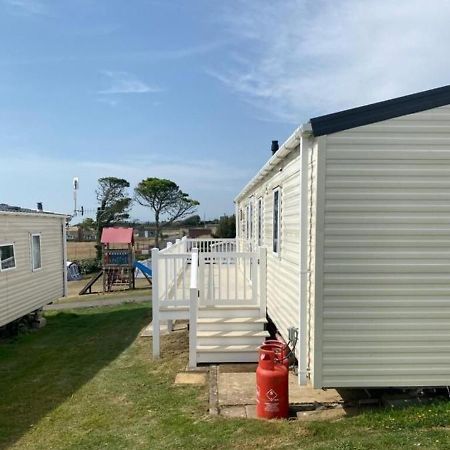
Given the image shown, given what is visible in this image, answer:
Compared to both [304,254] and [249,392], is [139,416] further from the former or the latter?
[304,254]

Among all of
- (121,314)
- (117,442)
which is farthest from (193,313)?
(121,314)

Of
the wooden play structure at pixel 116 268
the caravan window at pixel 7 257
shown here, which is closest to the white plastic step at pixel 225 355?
the caravan window at pixel 7 257

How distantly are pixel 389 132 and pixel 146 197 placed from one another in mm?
39139

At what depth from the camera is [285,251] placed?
6180 mm

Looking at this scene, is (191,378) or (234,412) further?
(191,378)

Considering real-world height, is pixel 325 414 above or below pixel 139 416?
above

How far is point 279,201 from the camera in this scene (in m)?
6.77

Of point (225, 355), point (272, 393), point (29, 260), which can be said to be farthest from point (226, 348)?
point (29, 260)

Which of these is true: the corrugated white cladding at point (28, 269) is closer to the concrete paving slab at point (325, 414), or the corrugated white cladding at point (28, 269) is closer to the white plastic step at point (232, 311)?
the white plastic step at point (232, 311)

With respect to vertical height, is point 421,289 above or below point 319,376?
above

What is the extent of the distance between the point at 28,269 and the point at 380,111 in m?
10.0

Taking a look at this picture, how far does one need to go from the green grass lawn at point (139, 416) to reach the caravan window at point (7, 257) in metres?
2.37

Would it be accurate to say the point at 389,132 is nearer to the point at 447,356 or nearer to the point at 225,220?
the point at 447,356

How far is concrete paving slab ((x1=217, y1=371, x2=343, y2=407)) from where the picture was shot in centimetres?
507
